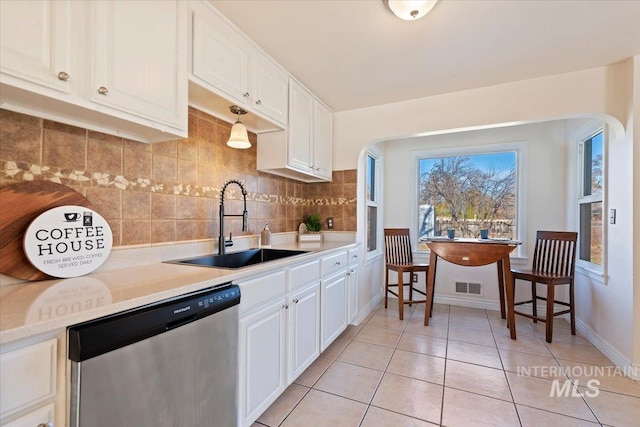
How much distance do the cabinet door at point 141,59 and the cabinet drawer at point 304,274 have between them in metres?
1.04

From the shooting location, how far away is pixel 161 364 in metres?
1.00

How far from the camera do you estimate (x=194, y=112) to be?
187cm

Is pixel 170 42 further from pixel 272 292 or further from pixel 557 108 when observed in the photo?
pixel 557 108

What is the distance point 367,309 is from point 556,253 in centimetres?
203

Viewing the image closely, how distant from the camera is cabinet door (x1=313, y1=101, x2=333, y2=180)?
2738 mm

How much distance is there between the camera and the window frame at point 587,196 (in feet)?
7.86

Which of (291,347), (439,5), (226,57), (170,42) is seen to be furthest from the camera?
(291,347)

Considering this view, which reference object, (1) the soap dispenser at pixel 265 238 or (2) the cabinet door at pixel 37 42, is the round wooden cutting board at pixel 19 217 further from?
(1) the soap dispenser at pixel 265 238

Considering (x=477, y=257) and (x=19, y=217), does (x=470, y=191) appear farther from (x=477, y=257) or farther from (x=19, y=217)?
(x=19, y=217)

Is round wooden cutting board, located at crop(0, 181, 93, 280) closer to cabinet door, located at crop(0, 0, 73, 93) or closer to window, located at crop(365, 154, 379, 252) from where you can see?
cabinet door, located at crop(0, 0, 73, 93)

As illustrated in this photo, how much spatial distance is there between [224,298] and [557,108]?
112 inches

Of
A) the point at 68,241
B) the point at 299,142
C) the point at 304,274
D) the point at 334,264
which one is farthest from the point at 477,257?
the point at 68,241

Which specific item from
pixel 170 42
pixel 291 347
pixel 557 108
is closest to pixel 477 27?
pixel 557 108

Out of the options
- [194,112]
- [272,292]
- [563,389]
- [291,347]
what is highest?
[194,112]
